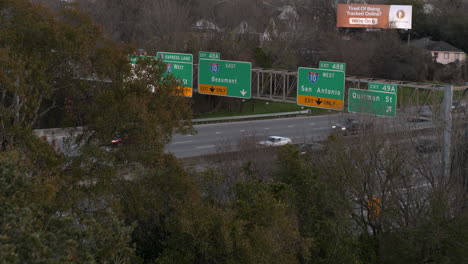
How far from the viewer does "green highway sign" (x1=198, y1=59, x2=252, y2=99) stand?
75.3 feet

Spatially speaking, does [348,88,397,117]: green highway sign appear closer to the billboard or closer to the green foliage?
the green foliage

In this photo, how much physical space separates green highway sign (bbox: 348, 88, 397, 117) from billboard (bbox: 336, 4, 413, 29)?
1615 inches

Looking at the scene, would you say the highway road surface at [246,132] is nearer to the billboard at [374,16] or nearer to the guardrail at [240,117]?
the guardrail at [240,117]

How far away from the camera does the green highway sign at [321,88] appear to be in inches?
824


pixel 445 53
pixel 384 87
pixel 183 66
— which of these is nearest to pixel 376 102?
pixel 384 87

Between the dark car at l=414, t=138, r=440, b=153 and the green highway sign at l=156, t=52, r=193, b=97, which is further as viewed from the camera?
the green highway sign at l=156, t=52, r=193, b=97

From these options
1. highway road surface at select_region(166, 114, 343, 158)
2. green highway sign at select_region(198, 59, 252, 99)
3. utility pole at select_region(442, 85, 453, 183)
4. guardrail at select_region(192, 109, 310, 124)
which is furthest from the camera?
guardrail at select_region(192, 109, 310, 124)

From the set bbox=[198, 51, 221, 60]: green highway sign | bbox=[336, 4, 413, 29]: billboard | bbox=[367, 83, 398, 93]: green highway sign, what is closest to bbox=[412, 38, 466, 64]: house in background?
bbox=[336, 4, 413, 29]: billboard

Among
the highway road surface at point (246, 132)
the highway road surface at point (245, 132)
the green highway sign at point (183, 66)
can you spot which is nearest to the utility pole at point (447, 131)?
the green highway sign at point (183, 66)

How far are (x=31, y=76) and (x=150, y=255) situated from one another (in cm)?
403

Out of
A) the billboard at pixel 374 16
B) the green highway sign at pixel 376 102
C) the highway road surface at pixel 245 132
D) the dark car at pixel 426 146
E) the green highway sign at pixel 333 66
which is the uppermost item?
the billboard at pixel 374 16

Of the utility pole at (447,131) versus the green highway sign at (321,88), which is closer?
the utility pole at (447,131)

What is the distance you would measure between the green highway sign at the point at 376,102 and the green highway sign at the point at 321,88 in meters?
0.73

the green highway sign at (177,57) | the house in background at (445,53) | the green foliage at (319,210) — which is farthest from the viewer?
the house in background at (445,53)
